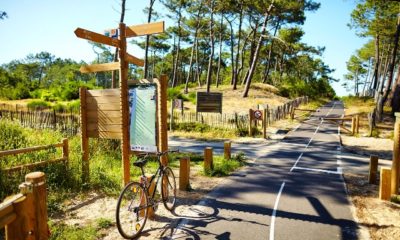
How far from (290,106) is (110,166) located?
73.3ft

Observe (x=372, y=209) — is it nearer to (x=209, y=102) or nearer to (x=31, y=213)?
(x=31, y=213)

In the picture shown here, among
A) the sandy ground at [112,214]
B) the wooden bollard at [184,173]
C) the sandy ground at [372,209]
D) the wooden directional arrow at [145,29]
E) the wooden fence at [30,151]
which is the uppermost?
the wooden directional arrow at [145,29]

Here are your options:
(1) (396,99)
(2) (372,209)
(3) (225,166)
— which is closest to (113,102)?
(3) (225,166)

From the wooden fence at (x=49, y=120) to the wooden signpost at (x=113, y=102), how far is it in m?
7.29

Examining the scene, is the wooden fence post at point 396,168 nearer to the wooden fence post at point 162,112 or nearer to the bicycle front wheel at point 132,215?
the wooden fence post at point 162,112

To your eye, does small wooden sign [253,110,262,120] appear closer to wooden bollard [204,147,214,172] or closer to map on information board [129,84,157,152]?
wooden bollard [204,147,214,172]

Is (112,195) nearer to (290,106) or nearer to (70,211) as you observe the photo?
(70,211)

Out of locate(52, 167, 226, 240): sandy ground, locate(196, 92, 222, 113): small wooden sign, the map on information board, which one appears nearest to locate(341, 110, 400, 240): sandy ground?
locate(52, 167, 226, 240): sandy ground

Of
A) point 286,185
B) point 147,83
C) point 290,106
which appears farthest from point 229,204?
point 290,106

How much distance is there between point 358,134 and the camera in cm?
1831

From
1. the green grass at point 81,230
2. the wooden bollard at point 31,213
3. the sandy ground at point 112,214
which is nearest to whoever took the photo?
Answer: the wooden bollard at point 31,213

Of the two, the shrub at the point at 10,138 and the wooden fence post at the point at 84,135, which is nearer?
the wooden fence post at the point at 84,135

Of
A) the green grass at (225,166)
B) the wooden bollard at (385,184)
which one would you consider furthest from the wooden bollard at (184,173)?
the wooden bollard at (385,184)

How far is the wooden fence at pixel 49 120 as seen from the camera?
46.1ft
